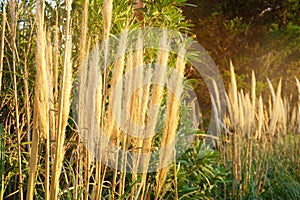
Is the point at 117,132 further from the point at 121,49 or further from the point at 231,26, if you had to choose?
the point at 231,26

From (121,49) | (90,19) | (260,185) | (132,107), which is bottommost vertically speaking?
(260,185)

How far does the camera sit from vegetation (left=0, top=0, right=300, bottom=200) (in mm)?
1369

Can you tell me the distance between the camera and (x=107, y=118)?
1.55 metres

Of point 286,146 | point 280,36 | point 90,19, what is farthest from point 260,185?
point 280,36

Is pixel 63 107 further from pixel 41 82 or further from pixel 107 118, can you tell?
pixel 107 118

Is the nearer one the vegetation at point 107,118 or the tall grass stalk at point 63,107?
the tall grass stalk at point 63,107

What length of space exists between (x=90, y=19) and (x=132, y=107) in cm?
99

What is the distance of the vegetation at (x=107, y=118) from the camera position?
1369 millimetres

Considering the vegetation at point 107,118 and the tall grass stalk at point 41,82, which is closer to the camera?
the tall grass stalk at point 41,82

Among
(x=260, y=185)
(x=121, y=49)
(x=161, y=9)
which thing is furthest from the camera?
(x=260, y=185)

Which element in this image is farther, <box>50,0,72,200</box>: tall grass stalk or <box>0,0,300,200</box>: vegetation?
<box>0,0,300,200</box>: vegetation

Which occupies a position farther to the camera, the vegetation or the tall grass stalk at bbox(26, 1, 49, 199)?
the vegetation

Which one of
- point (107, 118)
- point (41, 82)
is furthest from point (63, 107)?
point (107, 118)

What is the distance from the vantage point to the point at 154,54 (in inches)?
121
